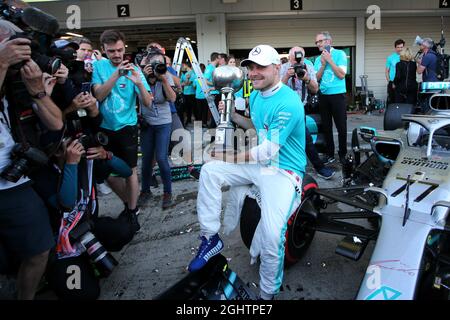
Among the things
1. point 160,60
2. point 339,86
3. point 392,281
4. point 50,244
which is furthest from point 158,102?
point 392,281

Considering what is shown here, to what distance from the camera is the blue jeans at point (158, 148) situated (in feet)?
13.1

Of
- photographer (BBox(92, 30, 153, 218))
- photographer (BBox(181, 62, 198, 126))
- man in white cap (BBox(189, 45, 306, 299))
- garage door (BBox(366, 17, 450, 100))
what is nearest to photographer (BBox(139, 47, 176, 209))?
photographer (BBox(92, 30, 153, 218))

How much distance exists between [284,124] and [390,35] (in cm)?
1336

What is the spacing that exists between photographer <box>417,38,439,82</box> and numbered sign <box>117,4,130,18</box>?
30.9ft

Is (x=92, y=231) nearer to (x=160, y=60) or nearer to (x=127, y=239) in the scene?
(x=127, y=239)

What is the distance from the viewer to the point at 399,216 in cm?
221

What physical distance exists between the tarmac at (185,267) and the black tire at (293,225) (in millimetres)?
154

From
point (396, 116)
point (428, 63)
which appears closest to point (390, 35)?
point (428, 63)

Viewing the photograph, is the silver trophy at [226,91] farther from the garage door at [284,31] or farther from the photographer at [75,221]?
the garage door at [284,31]

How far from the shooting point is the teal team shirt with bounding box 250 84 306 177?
95.7 inches

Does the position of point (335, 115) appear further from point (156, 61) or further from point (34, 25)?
point (34, 25)

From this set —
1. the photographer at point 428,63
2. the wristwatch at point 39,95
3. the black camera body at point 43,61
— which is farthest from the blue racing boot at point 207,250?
the photographer at point 428,63

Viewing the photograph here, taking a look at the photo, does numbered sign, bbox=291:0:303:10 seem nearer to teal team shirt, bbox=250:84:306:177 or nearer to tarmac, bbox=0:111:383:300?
tarmac, bbox=0:111:383:300

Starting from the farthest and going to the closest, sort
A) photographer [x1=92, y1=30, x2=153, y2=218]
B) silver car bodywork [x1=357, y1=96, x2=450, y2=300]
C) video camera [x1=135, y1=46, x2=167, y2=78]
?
video camera [x1=135, y1=46, x2=167, y2=78], photographer [x1=92, y1=30, x2=153, y2=218], silver car bodywork [x1=357, y1=96, x2=450, y2=300]
